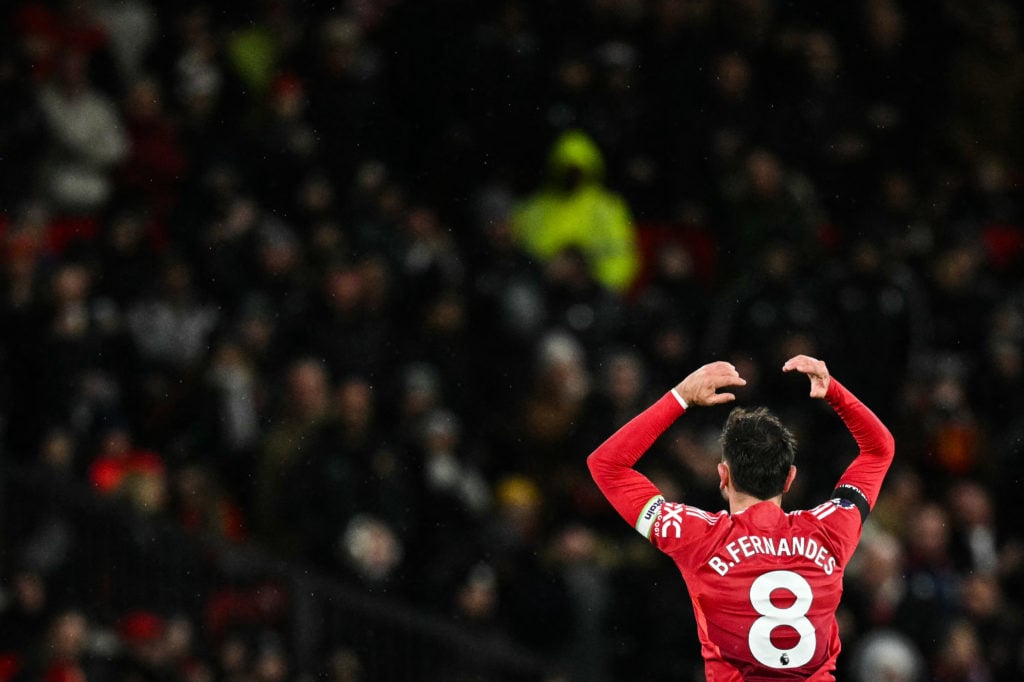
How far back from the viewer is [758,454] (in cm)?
580

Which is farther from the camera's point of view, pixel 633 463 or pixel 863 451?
pixel 863 451

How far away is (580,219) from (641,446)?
24.1ft

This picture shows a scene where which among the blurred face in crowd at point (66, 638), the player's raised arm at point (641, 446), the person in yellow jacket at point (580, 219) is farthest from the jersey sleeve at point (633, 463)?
the person in yellow jacket at point (580, 219)

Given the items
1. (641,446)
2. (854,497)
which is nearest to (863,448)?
(854,497)

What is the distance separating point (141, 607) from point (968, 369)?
266 inches

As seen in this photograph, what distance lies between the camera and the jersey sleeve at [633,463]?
602 cm

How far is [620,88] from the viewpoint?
45.4ft

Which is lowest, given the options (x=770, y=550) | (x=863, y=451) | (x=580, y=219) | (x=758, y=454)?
(x=580, y=219)

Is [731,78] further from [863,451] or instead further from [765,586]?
[765,586]

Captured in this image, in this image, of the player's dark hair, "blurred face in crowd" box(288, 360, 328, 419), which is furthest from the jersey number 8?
"blurred face in crowd" box(288, 360, 328, 419)

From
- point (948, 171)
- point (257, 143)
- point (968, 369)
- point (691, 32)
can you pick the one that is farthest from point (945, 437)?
point (257, 143)

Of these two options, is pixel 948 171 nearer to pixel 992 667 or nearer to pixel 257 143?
pixel 992 667

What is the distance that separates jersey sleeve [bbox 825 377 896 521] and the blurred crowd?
186 inches

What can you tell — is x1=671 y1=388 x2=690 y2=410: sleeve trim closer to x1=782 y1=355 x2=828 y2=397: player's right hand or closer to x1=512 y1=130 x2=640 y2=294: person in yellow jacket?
x1=782 y1=355 x2=828 y2=397: player's right hand
